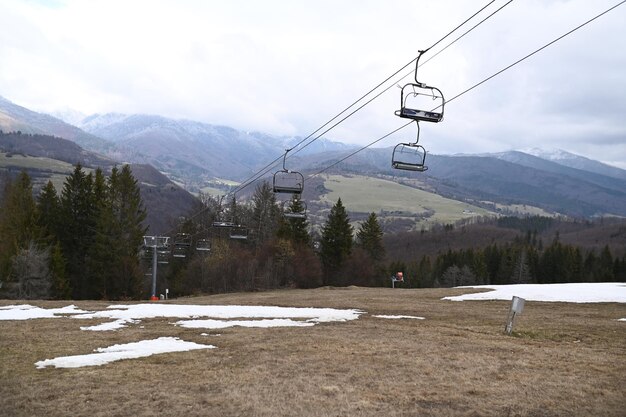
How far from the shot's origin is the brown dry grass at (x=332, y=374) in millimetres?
10312

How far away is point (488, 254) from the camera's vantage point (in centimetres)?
11675

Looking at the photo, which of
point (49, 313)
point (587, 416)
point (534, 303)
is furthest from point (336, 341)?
point (534, 303)

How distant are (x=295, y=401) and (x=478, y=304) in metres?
26.8

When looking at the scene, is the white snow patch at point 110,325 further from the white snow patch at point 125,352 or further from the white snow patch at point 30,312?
the white snow patch at point 30,312

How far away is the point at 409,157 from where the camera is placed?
1997cm

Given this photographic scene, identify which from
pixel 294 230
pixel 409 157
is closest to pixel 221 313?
pixel 409 157

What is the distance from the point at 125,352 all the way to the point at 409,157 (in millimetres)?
12174

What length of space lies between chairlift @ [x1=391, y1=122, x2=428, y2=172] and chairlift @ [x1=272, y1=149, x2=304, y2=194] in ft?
23.9

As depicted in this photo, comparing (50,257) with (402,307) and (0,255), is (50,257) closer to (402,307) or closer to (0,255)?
(0,255)

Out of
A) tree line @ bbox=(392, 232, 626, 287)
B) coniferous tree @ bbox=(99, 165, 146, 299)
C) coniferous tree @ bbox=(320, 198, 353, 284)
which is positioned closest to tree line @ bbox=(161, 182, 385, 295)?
coniferous tree @ bbox=(320, 198, 353, 284)

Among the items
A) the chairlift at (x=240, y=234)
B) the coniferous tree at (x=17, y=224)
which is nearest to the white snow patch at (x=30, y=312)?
the chairlift at (x=240, y=234)

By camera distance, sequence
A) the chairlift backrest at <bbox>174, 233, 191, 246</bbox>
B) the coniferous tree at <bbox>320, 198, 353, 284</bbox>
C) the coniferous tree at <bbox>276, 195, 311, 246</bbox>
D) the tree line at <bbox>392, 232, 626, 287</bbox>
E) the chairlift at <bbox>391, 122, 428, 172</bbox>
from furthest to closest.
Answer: the tree line at <bbox>392, 232, 626, 287</bbox>
the coniferous tree at <bbox>320, 198, 353, 284</bbox>
the coniferous tree at <bbox>276, 195, 311, 246</bbox>
the chairlift backrest at <bbox>174, 233, 191, 246</bbox>
the chairlift at <bbox>391, 122, 428, 172</bbox>

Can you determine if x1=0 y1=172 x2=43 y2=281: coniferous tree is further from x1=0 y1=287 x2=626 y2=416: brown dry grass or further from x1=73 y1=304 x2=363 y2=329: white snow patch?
x1=0 y1=287 x2=626 y2=416: brown dry grass

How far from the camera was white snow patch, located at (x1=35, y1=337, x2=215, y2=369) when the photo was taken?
14.3m
